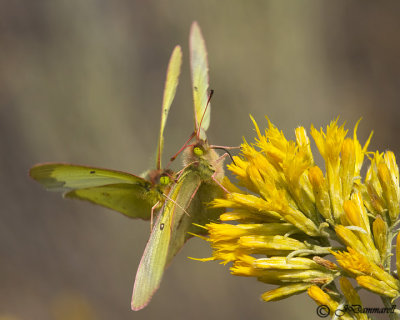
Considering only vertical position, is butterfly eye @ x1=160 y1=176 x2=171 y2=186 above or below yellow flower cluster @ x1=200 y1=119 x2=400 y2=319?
above

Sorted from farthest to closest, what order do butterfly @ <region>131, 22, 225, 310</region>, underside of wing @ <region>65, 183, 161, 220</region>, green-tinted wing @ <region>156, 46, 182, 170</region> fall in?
underside of wing @ <region>65, 183, 161, 220</region>
green-tinted wing @ <region>156, 46, 182, 170</region>
butterfly @ <region>131, 22, 225, 310</region>

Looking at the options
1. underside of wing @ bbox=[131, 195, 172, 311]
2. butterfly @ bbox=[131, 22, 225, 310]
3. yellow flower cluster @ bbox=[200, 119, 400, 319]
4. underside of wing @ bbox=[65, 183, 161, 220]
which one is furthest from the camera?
underside of wing @ bbox=[65, 183, 161, 220]

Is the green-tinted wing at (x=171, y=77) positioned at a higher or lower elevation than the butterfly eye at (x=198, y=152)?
higher

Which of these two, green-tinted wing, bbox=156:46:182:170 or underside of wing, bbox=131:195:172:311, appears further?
green-tinted wing, bbox=156:46:182:170

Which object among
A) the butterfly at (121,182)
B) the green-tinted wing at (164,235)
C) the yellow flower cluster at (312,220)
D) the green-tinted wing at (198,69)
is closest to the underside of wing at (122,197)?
the butterfly at (121,182)

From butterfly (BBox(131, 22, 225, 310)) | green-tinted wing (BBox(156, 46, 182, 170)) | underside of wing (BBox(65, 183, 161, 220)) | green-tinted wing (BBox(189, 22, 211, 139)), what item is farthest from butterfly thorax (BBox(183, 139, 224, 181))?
underside of wing (BBox(65, 183, 161, 220))

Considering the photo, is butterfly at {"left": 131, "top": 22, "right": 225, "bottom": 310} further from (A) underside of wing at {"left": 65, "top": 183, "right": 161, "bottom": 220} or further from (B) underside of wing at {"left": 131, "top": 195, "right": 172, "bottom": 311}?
(A) underside of wing at {"left": 65, "top": 183, "right": 161, "bottom": 220}

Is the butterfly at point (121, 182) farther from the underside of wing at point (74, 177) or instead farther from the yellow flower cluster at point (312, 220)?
the yellow flower cluster at point (312, 220)
